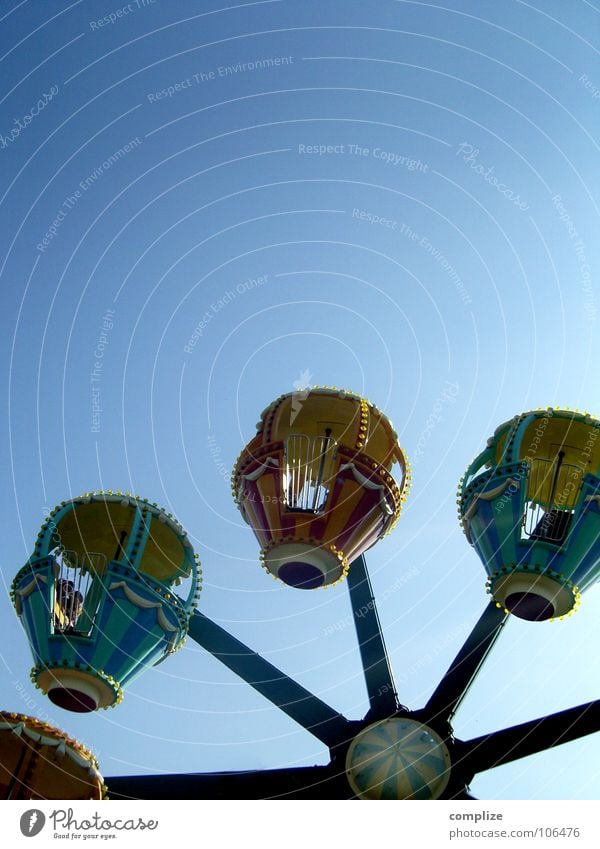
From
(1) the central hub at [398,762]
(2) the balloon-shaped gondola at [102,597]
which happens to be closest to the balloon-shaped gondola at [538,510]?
(1) the central hub at [398,762]

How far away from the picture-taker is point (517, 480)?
637 inches

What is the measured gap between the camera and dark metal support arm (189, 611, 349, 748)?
15438 mm

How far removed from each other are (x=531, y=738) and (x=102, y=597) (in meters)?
6.16

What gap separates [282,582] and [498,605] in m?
3.10

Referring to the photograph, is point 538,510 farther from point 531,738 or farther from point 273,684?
point 273,684

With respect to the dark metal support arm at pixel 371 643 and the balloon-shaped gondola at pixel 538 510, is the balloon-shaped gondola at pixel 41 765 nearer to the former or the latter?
the dark metal support arm at pixel 371 643

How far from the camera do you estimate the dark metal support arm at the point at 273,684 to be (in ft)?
50.6

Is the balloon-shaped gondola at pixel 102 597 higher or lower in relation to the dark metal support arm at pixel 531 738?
higher

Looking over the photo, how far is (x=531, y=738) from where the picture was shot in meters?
14.6
